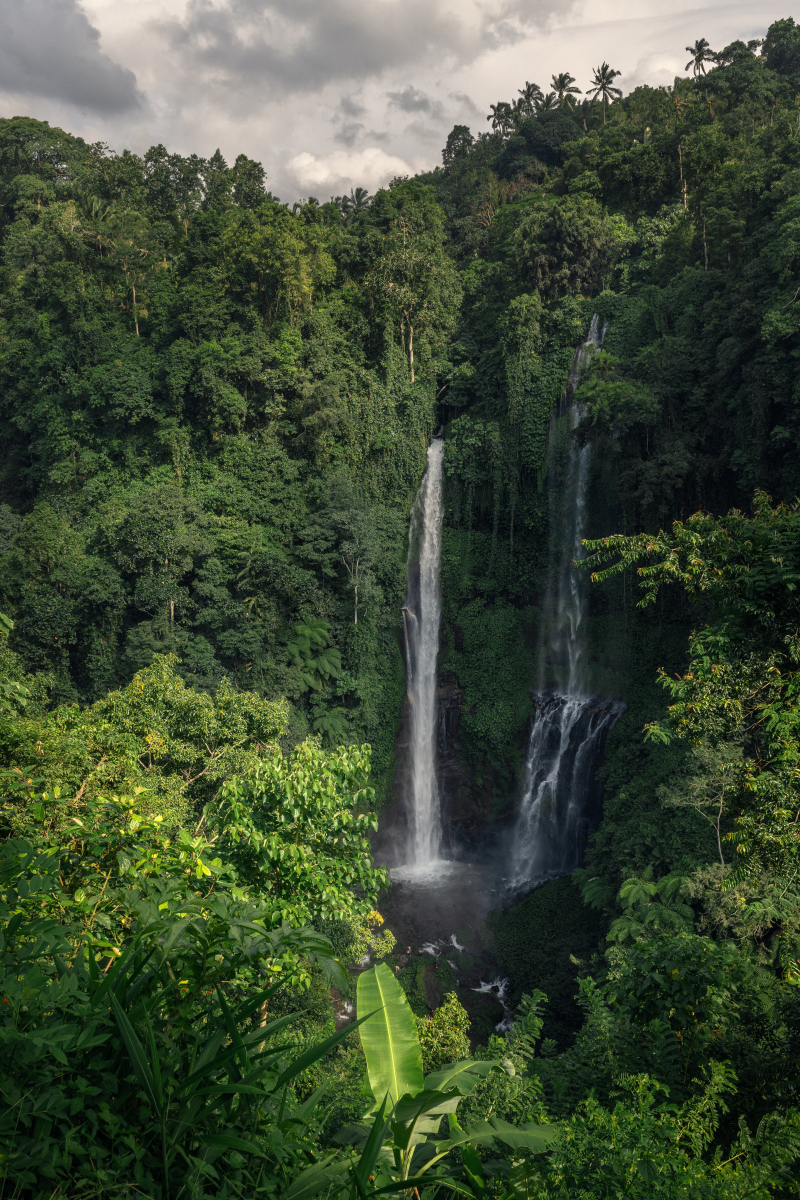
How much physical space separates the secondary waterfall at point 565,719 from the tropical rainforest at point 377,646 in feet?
2.08

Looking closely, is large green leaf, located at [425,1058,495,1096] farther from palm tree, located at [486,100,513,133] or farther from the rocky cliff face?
palm tree, located at [486,100,513,133]

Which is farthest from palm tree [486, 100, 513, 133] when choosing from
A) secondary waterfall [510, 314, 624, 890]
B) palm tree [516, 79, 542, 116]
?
secondary waterfall [510, 314, 624, 890]

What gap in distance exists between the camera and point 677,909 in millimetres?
10594

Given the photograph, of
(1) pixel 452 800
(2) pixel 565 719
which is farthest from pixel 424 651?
(2) pixel 565 719

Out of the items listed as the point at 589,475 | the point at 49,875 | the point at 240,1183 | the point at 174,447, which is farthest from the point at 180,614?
the point at 240,1183

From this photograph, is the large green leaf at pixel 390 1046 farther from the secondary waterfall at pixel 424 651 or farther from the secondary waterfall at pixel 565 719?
the secondary waterfall at pixel 424 651

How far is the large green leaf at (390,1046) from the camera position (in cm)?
324

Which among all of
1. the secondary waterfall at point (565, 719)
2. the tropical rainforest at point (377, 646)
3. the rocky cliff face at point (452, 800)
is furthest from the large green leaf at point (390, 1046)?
the rocky cliff face at point (452, 800)

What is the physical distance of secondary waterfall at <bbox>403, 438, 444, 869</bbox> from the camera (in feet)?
66.8

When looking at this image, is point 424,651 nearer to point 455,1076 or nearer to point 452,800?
point 452,800

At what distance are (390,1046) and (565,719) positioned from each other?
50.8ft

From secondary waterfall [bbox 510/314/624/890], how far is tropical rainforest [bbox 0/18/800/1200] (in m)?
0.64

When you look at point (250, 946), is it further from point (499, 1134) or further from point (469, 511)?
point (469, 511)

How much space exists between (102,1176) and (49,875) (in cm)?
138
